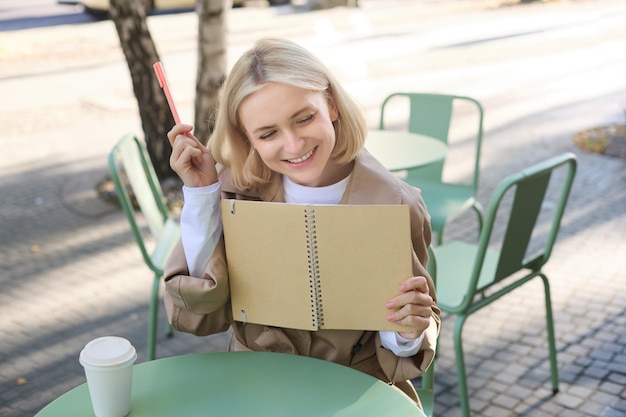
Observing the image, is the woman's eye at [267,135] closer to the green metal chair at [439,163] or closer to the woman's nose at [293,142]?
the woman's nose at [293,142]

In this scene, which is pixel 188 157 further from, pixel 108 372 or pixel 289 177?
pixel 108 372

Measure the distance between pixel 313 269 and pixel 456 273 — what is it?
160cm

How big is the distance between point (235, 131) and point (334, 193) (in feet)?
1.06

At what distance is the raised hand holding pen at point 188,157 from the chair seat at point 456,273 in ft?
4.20

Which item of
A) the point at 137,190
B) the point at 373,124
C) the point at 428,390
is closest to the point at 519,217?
the point at 428,390

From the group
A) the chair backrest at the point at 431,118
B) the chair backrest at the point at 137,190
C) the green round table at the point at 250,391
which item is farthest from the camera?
the chair backrest at the point at 431,118

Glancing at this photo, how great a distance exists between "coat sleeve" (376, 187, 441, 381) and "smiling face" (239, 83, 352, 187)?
266 mm

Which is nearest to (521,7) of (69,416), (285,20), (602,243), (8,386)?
(285,20)

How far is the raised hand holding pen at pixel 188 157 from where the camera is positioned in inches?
76.6

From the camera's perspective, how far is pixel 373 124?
8.57 m

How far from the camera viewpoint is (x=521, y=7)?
19.8 m

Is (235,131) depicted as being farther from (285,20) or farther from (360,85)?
(285,20)

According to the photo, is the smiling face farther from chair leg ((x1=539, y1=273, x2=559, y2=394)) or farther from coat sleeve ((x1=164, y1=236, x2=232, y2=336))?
chair leg ((x1=539, y1=273, x2=559, y2=394))

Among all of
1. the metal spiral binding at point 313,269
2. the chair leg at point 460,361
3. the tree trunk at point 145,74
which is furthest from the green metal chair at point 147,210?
the tree trunk at point 145,74
